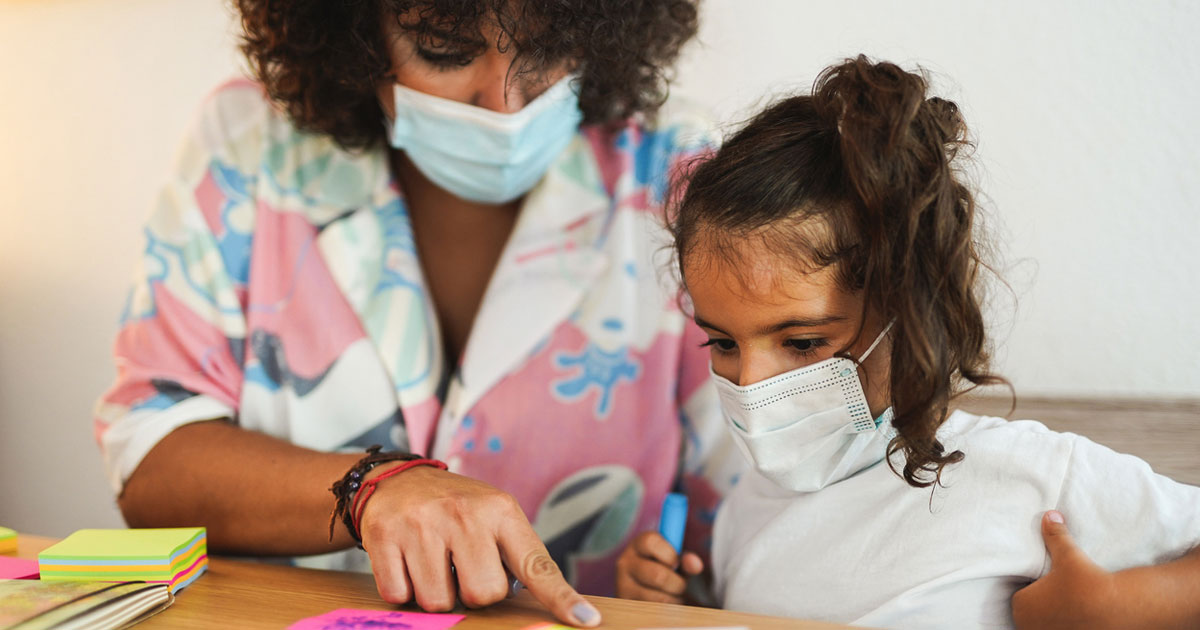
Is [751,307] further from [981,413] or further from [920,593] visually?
[981,413]

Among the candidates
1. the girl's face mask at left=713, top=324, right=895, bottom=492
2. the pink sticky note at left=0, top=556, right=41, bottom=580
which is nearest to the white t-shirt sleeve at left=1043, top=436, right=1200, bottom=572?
the girl's face mask at left=713, top=324, right=895, bottom=492

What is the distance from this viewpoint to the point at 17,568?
0.82 m

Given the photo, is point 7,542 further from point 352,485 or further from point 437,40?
point 437,40

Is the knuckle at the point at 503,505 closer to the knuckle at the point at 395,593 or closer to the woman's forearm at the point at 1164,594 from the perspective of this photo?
the knuckle at the point at 395,593

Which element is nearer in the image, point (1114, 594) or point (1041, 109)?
point (1114, 594)

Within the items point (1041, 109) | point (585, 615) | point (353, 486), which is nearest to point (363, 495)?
point (353, 486)

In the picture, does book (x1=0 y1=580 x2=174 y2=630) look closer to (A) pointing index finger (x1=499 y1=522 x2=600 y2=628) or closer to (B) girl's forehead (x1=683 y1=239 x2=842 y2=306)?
(A) pointing index finger (x1=499 y1=522 x2=600 y2=628)

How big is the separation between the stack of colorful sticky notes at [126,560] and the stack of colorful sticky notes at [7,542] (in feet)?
0.44

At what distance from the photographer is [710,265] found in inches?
32.1

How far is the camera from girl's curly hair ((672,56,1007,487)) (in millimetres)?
703

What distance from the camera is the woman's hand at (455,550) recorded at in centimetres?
69

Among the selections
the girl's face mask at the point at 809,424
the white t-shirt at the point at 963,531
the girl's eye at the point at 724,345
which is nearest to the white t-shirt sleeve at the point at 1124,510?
the white t-shirt at the point at 963,531

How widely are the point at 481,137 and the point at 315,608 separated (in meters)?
0.53

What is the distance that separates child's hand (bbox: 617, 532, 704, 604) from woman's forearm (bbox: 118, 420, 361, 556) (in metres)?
0.31
